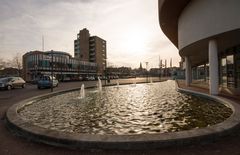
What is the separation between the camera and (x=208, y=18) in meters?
14.1

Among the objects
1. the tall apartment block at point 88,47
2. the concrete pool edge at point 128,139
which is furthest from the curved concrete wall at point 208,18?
the tall apartment block at point 88,47

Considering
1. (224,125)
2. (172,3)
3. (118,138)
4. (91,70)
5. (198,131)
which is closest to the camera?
(118,138)

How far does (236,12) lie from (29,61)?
6782 centimetres

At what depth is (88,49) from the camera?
11356 centimetres

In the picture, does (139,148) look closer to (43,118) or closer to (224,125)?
(224,125)

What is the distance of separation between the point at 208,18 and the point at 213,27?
0.90 m

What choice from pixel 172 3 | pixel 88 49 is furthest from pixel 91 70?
pixel 172 3

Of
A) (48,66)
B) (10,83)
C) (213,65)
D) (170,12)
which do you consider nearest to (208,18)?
(213,65)

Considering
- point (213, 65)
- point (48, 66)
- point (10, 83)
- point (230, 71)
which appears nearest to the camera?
point (213, 65)

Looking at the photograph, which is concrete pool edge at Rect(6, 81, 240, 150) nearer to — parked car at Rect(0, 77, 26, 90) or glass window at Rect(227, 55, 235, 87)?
glass window at Rect(227, 55, 235, 87)

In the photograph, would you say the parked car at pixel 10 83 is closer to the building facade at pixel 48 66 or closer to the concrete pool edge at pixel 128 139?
the concrete pool edge at pixel 128 139

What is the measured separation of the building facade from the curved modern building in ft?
148

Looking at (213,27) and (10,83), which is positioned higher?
(213,27)

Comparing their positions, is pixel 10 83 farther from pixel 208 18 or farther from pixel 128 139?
pixel 128 139
